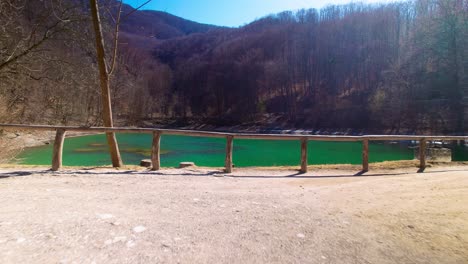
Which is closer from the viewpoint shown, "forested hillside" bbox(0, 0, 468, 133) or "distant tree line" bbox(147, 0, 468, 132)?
"forested hillside" bbox(0, 0, 468, 133)

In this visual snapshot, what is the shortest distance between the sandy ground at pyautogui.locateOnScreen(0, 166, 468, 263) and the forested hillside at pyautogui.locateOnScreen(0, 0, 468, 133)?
6.50 meters

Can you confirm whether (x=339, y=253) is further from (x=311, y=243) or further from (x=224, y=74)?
(x=224, y=74)

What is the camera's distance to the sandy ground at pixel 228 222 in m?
2.71

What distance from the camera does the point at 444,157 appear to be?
1166 cm

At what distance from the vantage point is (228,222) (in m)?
3.51

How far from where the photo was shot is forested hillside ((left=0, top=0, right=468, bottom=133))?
1205 centimetres

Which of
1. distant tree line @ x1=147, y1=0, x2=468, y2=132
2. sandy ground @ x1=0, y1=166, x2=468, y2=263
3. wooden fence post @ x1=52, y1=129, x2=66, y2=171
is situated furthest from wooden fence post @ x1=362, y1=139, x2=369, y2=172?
distant tree line @ x1=147, y1=0, x2=468, y2=132

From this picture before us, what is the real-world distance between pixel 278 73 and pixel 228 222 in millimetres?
58467

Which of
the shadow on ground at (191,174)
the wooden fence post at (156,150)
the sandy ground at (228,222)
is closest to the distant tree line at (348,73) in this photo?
the shadow on ground at (191,174)

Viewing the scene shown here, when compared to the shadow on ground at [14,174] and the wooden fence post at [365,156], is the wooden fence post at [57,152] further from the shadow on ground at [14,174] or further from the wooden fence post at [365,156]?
the wooden fence post at [365,156]

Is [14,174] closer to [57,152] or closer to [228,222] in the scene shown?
[57,152]

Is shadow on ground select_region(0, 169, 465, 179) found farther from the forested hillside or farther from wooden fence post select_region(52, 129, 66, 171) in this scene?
the forested hillside

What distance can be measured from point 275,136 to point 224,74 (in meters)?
64.3

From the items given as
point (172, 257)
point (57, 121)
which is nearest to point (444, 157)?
point (172, 257)
